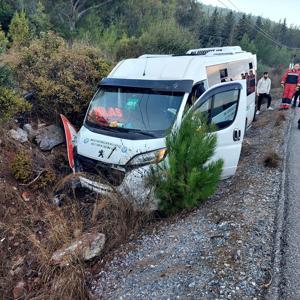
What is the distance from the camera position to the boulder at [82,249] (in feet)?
13.3

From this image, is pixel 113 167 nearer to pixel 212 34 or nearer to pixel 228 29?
pixel 212 34

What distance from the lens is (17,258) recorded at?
14.9ft

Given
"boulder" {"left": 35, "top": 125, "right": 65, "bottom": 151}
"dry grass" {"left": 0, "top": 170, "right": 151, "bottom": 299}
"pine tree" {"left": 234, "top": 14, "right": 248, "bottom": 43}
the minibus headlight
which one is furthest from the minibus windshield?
"pine tree" {"left": 234, "top": 14, "right": 248, "bottom": 43}

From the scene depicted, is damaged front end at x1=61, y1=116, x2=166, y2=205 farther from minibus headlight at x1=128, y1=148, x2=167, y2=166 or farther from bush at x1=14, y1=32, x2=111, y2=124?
bush at x1=14, y1=32, x2=111, y2=124

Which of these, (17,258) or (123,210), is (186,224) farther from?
(17,258)

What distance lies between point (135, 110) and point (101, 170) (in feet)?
3.92

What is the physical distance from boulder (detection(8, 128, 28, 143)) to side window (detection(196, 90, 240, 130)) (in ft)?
12.5

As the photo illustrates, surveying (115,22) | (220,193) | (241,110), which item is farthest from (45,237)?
(115,22)

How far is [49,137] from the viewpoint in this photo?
7293 mm

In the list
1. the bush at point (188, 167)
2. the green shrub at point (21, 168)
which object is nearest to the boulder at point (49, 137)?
the green shrub at point (21, 168)

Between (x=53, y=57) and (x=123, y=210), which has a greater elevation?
(x=53, y=57)

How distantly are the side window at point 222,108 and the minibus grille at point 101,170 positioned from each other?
172 centimetres

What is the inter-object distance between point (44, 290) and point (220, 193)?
3.24 meters

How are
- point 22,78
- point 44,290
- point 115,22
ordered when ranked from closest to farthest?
point 44,290, point 22,78, point 115,22
